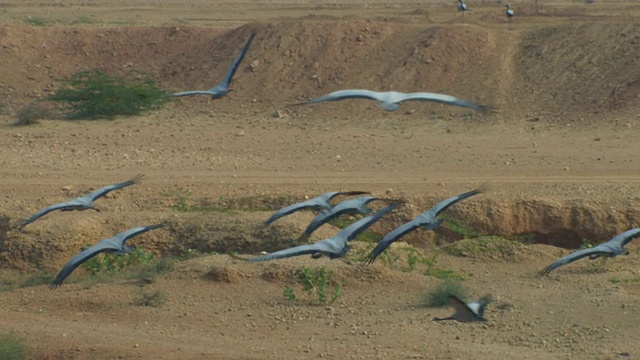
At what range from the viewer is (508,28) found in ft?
89.8

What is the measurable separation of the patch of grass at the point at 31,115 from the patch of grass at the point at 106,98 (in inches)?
17.3

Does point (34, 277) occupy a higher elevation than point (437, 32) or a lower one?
lower

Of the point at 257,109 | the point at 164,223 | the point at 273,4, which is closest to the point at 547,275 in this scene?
the point at 164,223

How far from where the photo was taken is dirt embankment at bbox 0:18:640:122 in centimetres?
2298

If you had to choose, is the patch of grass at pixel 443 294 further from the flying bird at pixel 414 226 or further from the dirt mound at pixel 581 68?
the dirt mound at pixel 581 68

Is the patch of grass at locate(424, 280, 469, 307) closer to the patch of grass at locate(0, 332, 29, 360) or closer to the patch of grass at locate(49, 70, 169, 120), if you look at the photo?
the patch of grass at locate(0, 332, 29, 360)

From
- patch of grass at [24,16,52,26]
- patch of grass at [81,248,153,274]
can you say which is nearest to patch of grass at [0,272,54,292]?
patch of grass at [81,248,153,274]

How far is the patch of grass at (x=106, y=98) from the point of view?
918 inches

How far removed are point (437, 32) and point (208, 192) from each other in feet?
32.8

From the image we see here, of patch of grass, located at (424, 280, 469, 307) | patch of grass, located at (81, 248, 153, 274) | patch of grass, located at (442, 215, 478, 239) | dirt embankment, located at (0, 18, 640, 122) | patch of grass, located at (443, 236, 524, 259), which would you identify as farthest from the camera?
dirt embankment, located at (0, 18, 640, 122)

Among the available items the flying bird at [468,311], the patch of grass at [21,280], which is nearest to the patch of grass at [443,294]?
the flying bird at [468,311]

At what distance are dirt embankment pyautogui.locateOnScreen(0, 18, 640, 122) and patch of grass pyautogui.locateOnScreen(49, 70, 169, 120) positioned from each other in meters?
1.32

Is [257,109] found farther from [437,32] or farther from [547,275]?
[547,275]

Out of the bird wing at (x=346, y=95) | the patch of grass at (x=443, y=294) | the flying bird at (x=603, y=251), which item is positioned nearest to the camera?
the bird wing at (x=346, y=95)
